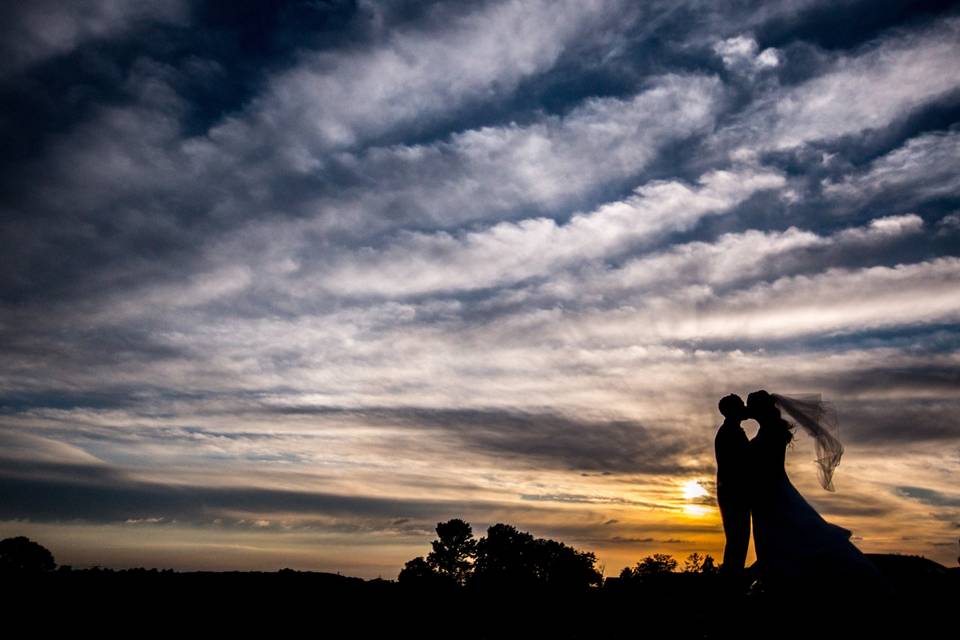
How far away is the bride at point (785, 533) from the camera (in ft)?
27.8

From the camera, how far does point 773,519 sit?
925cm

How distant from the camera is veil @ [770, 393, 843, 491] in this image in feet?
34.8

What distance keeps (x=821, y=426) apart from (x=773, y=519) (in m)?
2.46

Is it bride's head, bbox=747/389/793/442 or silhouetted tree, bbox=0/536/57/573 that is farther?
silhouetted tree, bbox=0/536/57/573

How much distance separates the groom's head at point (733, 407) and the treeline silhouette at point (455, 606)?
244cm

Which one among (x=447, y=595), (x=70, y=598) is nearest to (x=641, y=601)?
(x=447, y=595)

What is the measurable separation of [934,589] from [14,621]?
14.7 metres

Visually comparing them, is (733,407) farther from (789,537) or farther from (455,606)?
(455,606)

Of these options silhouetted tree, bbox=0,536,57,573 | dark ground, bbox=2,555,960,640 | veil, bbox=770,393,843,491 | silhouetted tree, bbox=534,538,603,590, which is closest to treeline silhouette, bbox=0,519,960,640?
dark ground, bbox=2,555,960,640

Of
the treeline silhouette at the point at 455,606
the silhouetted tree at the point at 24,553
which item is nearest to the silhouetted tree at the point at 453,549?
the silhouetted tree at the point at 24,553

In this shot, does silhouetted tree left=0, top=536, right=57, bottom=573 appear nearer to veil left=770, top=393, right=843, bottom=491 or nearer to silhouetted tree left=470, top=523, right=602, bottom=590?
silhouetted tree left=470, top=523, right=602, bottom=590

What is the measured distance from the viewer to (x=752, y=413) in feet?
32.3

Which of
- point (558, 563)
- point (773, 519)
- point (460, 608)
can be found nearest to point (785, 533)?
point (773, 519)

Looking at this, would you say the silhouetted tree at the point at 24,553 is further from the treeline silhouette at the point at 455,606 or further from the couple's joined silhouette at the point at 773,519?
the couple's joined silhouette at the point at 773,519
